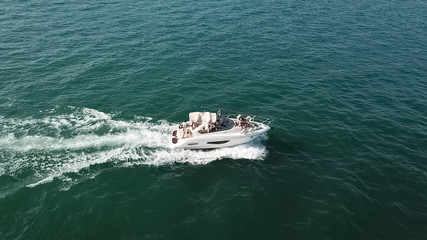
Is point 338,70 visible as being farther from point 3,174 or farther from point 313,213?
point 3,174

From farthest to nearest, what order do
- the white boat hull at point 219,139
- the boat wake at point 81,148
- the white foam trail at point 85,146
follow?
1. the white boat hull at point 219,139
2. the white foam trail at point 85,146
3. the boat wake at point 81,148

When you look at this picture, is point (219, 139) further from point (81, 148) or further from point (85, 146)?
point (81, 148)

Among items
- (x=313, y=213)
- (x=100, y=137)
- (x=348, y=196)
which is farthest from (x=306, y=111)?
(x=100, y=137)

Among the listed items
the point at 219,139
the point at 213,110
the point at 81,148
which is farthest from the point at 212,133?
the point at 81,148

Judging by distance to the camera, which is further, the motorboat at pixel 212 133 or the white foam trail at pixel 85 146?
the motorboat at pixel 212 133

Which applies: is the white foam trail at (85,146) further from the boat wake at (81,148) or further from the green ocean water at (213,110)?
the green ocean water at (213,110)

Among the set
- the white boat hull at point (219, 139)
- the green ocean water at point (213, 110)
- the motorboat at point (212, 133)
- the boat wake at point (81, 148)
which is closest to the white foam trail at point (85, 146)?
the boat wake at point (81, 148)

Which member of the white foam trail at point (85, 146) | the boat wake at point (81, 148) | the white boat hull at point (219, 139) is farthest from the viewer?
the white boat hull at point (219, 139)
